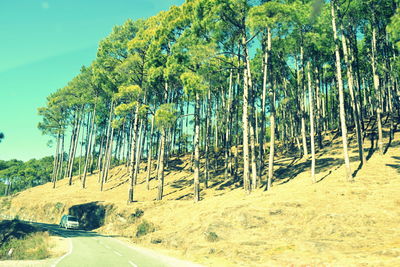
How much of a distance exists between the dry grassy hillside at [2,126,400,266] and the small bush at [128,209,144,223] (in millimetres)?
84

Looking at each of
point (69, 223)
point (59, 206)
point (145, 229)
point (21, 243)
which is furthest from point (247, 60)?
point (59, 206)

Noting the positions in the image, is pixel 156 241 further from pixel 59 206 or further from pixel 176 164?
pixel 176 164

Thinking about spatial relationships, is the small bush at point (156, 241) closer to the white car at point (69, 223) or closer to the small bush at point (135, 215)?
the small bush at point (135, 215)

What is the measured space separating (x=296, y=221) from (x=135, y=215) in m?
14.2

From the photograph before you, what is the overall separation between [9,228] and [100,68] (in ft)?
71.6

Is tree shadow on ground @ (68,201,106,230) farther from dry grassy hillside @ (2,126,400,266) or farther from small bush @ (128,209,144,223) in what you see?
small bush @ (128,209,144,223)

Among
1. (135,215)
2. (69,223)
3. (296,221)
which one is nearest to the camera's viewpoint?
(296,221)

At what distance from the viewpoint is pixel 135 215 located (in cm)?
2411

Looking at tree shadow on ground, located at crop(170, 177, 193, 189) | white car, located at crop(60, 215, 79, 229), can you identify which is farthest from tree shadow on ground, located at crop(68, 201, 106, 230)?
tree shadow on ground, located at crop(170, 177, 193, 189)

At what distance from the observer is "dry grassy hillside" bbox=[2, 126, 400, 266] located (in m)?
10.8

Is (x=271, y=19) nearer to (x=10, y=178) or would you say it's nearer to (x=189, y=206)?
(x=189, y=206)

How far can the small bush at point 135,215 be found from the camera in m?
23.9

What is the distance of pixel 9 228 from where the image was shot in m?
18.6

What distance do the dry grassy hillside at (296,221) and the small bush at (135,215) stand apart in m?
0.08
